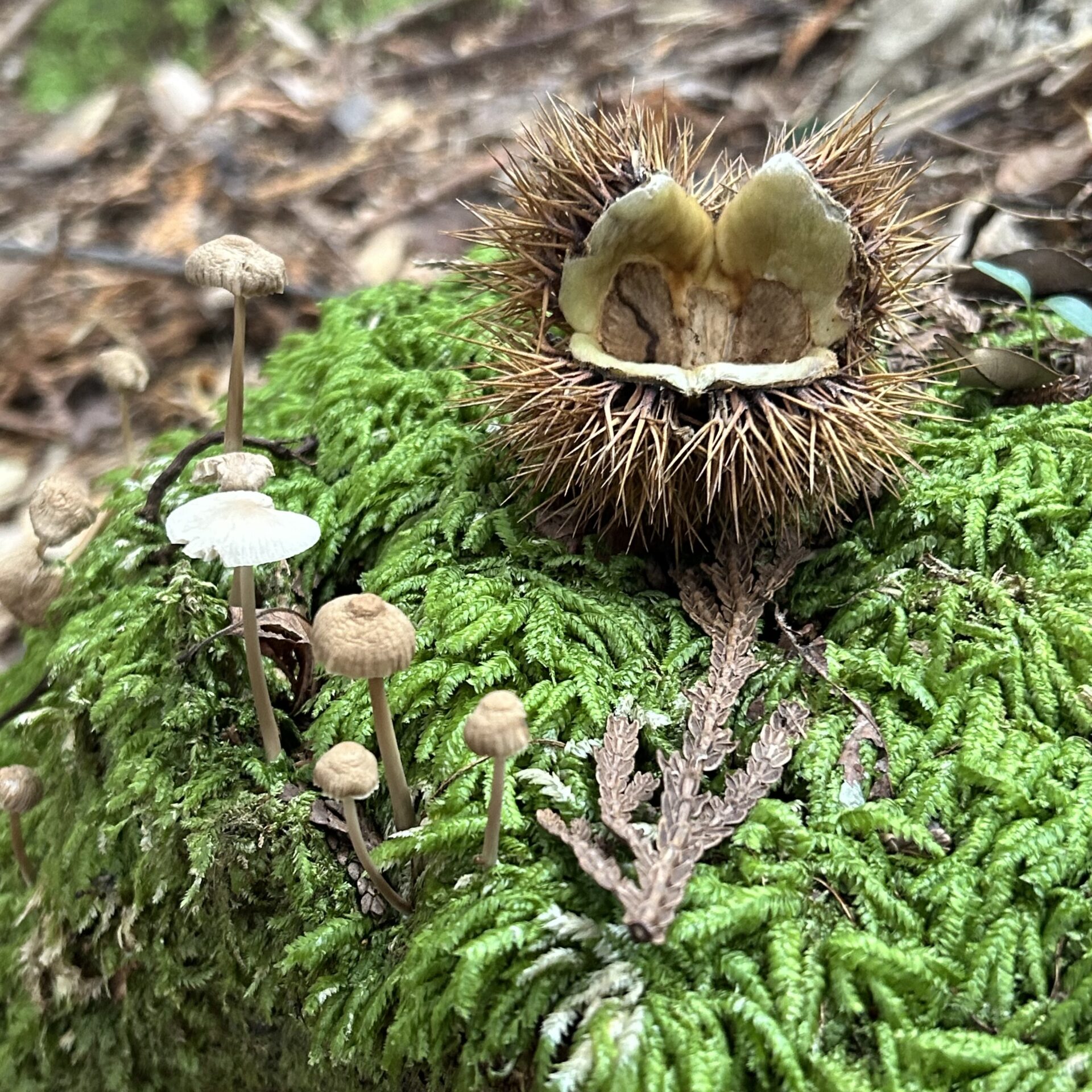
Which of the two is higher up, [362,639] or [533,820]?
[362,639]

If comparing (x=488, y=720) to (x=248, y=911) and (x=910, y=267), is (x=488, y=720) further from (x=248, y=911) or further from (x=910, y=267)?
(x=910, y=267)

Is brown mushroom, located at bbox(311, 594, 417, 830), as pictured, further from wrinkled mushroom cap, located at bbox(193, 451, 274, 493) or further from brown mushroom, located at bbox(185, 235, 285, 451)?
brown mushroom, located at bbox(185, 235, 285, 451)

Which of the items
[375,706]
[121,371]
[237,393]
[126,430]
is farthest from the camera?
[126,430]

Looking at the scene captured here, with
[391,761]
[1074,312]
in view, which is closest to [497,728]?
[391,761]

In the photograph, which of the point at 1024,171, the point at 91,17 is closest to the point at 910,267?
the point at 1024,171

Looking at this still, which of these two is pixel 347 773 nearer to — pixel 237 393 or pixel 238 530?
pixel 238 530
